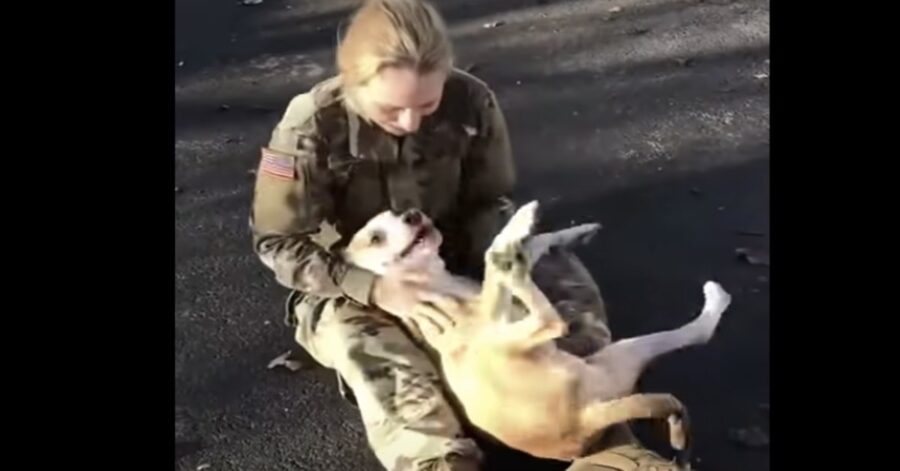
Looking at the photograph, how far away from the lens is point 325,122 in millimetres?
893

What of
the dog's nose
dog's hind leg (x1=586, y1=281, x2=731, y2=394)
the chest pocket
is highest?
the chest pocket

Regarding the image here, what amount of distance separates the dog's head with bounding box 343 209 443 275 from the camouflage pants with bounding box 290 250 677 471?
0.13ft

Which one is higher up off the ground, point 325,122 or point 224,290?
point 325,122

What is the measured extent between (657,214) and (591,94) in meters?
0.11

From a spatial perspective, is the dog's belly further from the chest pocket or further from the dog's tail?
the chest pocket

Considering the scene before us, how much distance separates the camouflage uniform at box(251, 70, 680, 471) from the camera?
0.88 m

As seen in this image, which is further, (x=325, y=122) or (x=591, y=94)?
(x=591, y=94)

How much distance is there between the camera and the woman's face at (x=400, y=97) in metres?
0.86

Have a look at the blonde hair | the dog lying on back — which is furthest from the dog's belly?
the blonde hair

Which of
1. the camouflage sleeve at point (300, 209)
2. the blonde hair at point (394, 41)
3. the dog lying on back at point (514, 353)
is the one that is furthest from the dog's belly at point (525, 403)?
the blonde hair at point (394, 41)

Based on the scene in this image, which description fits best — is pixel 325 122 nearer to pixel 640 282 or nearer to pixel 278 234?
pixel 278 234
